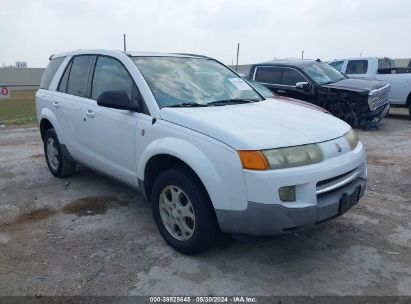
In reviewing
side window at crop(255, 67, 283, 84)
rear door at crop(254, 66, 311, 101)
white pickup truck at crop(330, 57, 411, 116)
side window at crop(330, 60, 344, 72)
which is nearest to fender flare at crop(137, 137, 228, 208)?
rear door at crop(254, 66, 311, 101)

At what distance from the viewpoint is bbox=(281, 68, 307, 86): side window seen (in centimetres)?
1000

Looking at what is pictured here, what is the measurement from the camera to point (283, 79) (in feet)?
33.8

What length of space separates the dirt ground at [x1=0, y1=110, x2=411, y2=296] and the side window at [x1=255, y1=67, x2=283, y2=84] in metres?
5.84

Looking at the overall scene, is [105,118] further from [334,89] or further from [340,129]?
[334,89]

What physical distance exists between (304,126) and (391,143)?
18.8ft

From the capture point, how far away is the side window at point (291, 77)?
1000 cm

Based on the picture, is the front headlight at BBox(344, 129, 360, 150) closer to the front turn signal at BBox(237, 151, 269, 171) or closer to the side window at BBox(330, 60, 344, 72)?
the front turn signal at BBox(237, 151, 269, 171)

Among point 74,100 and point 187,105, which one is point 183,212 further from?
point 74,100

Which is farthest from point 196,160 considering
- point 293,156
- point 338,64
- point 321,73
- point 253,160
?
point 338,64

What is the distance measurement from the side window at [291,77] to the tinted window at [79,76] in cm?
636

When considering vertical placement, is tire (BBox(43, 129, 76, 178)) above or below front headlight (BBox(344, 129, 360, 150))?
below

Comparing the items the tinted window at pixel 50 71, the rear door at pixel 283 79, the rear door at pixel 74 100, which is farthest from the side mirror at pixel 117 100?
the rear door at pixel 283 79

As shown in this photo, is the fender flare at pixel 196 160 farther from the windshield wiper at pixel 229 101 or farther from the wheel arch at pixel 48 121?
the wheel arch at pixel 48 121

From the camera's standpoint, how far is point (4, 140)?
8.97 meters
